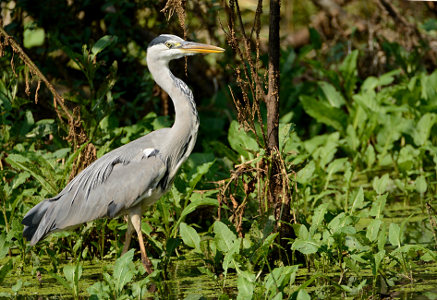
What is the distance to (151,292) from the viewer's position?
14.8 ft

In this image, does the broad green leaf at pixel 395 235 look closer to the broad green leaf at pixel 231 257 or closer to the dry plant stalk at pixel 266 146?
the dry plant stalk at pixel 266 146

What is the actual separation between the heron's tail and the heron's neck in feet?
3.07

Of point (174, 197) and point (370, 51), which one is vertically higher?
point (370, 51)

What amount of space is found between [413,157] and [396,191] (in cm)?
38

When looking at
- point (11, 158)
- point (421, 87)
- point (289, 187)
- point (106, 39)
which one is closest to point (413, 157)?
point (421, 87)

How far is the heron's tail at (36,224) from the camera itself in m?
4.84

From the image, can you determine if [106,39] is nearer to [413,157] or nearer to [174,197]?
[174,197]

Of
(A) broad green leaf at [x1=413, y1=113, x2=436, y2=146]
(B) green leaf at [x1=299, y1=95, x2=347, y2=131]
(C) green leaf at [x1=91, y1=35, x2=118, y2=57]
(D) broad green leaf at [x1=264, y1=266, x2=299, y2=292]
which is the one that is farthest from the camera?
(B) green leaf at [x1=299, y1=95, x2=347, y2=131]

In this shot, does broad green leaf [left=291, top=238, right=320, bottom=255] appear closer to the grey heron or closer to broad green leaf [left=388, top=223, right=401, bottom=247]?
broad green leaf [left=388, top=223, right=401, bottom=247]

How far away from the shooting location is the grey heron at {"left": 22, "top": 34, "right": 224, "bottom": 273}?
193 inches

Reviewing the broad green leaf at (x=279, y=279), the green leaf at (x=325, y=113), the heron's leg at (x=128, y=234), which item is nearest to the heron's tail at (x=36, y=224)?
the heron's leg at (x=128, y=234)

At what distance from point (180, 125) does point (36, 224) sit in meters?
1.22

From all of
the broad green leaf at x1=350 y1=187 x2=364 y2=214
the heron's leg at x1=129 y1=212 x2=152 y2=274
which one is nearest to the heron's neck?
the heron's leg at x1=129 y1=212 x2=152 y2=274

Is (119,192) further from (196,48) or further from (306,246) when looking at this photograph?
(306,246)
